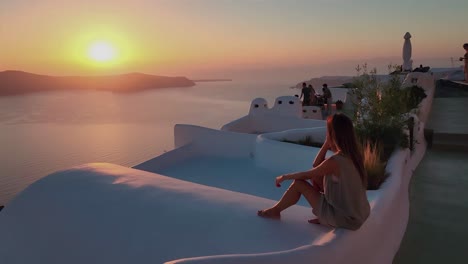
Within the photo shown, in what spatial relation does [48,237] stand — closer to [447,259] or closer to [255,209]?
[255,209]

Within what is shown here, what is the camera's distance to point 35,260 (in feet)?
16.1

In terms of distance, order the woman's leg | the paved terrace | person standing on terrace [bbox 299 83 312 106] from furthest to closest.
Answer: person standing on terrace [bbox 299 83 312 106] → the paved terrace → the woman's leg

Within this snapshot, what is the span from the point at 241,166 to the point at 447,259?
5105 millimetres

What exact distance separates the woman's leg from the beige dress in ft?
0.42

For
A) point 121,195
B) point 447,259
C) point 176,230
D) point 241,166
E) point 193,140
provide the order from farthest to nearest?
point 193,140 < point 241,166 < point 121,195 < point 447,259 < point 176,230

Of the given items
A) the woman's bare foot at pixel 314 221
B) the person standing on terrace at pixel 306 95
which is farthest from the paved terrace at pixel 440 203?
the person standing on terrace at pixel 306 95

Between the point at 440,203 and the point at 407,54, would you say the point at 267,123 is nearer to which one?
the point at 440,203

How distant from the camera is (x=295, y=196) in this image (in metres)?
3.86

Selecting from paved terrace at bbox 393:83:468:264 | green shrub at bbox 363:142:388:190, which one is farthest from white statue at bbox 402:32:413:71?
green shrub at bbox 363:142:388:190

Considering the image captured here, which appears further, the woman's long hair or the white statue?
the white statue

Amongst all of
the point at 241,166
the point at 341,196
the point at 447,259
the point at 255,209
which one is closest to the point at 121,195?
the point at 255,209

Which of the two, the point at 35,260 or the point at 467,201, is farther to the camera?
the point at 467,201

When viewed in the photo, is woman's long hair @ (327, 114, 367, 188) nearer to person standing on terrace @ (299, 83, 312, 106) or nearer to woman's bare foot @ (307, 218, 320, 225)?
woman's bare foot @ (307, 218, 320, 225)

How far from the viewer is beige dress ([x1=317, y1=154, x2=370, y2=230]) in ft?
11.4
